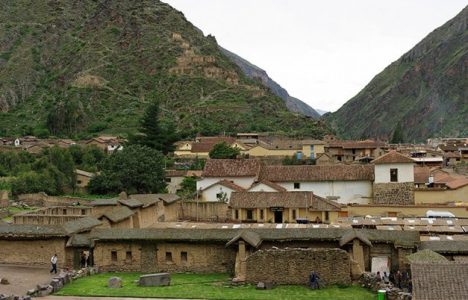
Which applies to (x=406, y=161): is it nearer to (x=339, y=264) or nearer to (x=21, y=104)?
(x=339, y=264)

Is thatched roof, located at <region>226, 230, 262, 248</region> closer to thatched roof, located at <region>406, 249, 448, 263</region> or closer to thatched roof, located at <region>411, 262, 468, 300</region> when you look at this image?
thatched roof, located at <region>406, 249, 448, 263</region>

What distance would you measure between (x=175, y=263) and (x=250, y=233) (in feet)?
13.1

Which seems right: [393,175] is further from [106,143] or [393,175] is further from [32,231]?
[106,143]

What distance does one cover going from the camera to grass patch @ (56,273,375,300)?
2358 cm

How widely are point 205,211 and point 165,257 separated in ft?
63.5

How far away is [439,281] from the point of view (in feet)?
60.1

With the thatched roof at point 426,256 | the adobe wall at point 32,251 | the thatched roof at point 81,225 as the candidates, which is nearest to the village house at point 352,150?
the thatched roof at point 81,225

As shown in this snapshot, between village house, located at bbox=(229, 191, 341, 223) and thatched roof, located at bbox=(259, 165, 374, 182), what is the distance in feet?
23.3

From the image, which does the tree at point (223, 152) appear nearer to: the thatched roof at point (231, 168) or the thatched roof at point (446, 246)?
the thatched roof at point (231, 168)

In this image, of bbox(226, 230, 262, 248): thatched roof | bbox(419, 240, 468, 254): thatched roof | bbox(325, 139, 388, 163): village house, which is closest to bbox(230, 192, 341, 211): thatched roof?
bbox(226, 230, 262, 248): thatched roof

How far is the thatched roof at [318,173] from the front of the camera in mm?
53625

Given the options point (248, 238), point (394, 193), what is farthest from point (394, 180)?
point (248, 238)

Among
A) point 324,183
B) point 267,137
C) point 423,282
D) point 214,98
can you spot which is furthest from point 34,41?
point 423,282

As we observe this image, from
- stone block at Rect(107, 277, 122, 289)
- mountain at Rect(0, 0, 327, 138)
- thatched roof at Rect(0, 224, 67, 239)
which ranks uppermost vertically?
mountain at Rect(0, 0, 327, 138)
